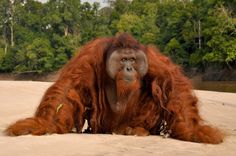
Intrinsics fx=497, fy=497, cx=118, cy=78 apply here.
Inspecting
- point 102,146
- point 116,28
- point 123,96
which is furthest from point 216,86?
point 102,146

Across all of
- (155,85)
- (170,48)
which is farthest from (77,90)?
(170,48)

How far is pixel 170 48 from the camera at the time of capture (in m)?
40.0

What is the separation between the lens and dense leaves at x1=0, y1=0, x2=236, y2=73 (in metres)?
36.9

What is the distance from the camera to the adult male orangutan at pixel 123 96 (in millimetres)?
4562

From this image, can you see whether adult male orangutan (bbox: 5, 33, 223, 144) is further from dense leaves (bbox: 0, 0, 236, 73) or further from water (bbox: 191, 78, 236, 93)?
dense leaves (bbox: 0, 0, 236, 73)

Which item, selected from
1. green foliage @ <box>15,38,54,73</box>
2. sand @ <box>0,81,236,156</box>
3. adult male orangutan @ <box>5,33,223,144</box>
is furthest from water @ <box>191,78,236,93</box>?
sand @ <box>0,81,236,156</box>

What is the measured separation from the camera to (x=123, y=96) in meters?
4.77

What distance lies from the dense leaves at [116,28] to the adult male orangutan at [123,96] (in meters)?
30.8

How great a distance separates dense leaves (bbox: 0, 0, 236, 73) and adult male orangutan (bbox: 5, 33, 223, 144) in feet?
101

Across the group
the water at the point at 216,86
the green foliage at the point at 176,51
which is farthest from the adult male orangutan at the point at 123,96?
the green foliage at the point at 176,51

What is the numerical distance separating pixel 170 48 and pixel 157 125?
35338 mm

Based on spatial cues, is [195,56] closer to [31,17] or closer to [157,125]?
[31,17]

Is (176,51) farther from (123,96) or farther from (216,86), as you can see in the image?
(123,96)

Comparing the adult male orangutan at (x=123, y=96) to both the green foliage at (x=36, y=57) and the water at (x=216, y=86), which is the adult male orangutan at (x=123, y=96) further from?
the green foliage at (x=36, y=57)
